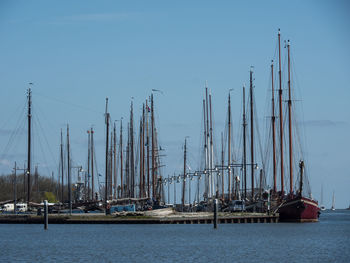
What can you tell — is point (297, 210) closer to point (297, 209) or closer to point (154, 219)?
point (297, 209)

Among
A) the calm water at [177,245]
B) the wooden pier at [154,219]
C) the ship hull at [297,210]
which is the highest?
the ship hull at [297,210]

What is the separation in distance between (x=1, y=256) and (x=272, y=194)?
146 ft

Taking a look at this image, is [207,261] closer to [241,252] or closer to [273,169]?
[241,252]

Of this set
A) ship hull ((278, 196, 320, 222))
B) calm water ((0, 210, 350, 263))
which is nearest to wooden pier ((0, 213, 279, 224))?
calm water ((0, 210, 350, 263))

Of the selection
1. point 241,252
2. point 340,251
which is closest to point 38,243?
point 241,252

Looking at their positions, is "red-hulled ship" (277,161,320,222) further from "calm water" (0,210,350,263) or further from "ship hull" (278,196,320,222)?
"calm water" (0,210,350,263)

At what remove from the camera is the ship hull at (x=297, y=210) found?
88.4 meters

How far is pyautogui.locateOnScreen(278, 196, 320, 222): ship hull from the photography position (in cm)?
8836

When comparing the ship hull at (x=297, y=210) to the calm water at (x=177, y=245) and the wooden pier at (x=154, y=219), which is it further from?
the wooden pier at (x=154, y=219)

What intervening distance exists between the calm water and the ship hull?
981mm

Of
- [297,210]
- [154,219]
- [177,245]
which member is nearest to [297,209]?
[297,210]

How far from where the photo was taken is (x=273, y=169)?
9788 centimetres

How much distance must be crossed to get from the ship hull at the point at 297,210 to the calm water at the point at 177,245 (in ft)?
3.22

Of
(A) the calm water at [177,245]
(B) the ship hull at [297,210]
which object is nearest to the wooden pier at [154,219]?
(A) the calm water at [177,245]
